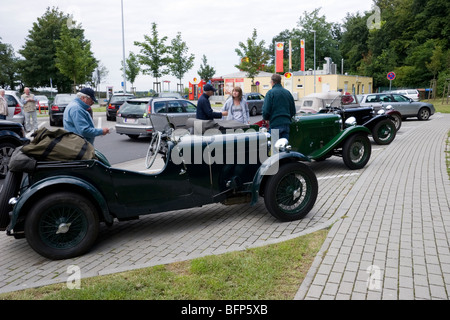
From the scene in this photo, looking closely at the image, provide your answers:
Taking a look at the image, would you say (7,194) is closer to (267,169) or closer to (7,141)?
(267,169)

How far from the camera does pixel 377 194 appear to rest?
20.7 feet

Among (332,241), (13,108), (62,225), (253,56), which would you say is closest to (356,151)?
(332,241)

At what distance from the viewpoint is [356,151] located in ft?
28.1

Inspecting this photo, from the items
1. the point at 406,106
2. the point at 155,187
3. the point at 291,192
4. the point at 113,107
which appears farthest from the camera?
the point at 113,107

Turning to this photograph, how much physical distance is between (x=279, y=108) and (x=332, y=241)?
3.54 meters

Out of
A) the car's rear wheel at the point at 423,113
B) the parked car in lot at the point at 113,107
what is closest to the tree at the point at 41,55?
the parked car in lot at the point at 113,107

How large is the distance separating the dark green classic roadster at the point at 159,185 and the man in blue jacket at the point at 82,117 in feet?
2.10

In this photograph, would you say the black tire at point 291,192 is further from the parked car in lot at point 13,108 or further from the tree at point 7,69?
the tree at point 7,69

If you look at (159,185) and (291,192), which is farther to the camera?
(291,192)

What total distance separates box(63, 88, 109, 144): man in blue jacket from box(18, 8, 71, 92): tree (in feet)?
204

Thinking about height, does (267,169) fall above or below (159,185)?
above

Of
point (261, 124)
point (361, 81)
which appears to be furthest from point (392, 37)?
point (261, 124)

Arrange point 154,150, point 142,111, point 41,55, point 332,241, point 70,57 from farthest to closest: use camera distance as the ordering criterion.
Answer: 1. point 41,55
2. point 70,57
3. point 142,111
4. point 154,150
5. point 332,241

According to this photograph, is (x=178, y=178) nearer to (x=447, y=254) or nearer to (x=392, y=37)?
(x=447, y=254)
